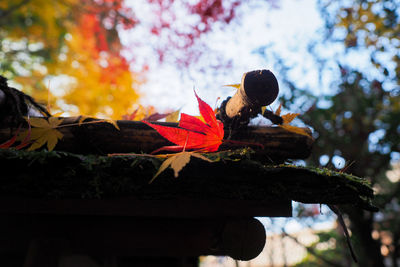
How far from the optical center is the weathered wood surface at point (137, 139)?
1419mm

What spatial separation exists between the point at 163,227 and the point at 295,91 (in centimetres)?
364

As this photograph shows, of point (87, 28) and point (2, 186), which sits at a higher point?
point (87, 28)

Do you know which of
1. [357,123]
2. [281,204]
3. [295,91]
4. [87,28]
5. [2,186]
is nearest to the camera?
[2,186]

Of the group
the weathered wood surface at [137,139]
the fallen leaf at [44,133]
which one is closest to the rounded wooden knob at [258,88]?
the weathered wood surface at [137,139]

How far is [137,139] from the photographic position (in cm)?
145

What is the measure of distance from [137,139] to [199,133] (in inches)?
16.7

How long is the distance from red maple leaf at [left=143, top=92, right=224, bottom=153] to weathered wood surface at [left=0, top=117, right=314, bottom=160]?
0.68 feet

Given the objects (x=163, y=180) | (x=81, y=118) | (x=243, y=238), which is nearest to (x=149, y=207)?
(x=163, y=180)

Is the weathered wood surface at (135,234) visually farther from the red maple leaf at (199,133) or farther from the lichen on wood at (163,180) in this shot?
the red maple leaf at (199,133)

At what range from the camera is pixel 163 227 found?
1.50m

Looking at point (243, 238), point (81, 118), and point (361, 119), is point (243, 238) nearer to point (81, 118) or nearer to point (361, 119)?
point (81, 118)

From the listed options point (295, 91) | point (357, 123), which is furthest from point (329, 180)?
point (357, 123)

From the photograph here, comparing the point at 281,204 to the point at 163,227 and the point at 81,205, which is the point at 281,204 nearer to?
the point at 163,227

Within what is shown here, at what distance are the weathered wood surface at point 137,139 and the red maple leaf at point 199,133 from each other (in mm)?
209
